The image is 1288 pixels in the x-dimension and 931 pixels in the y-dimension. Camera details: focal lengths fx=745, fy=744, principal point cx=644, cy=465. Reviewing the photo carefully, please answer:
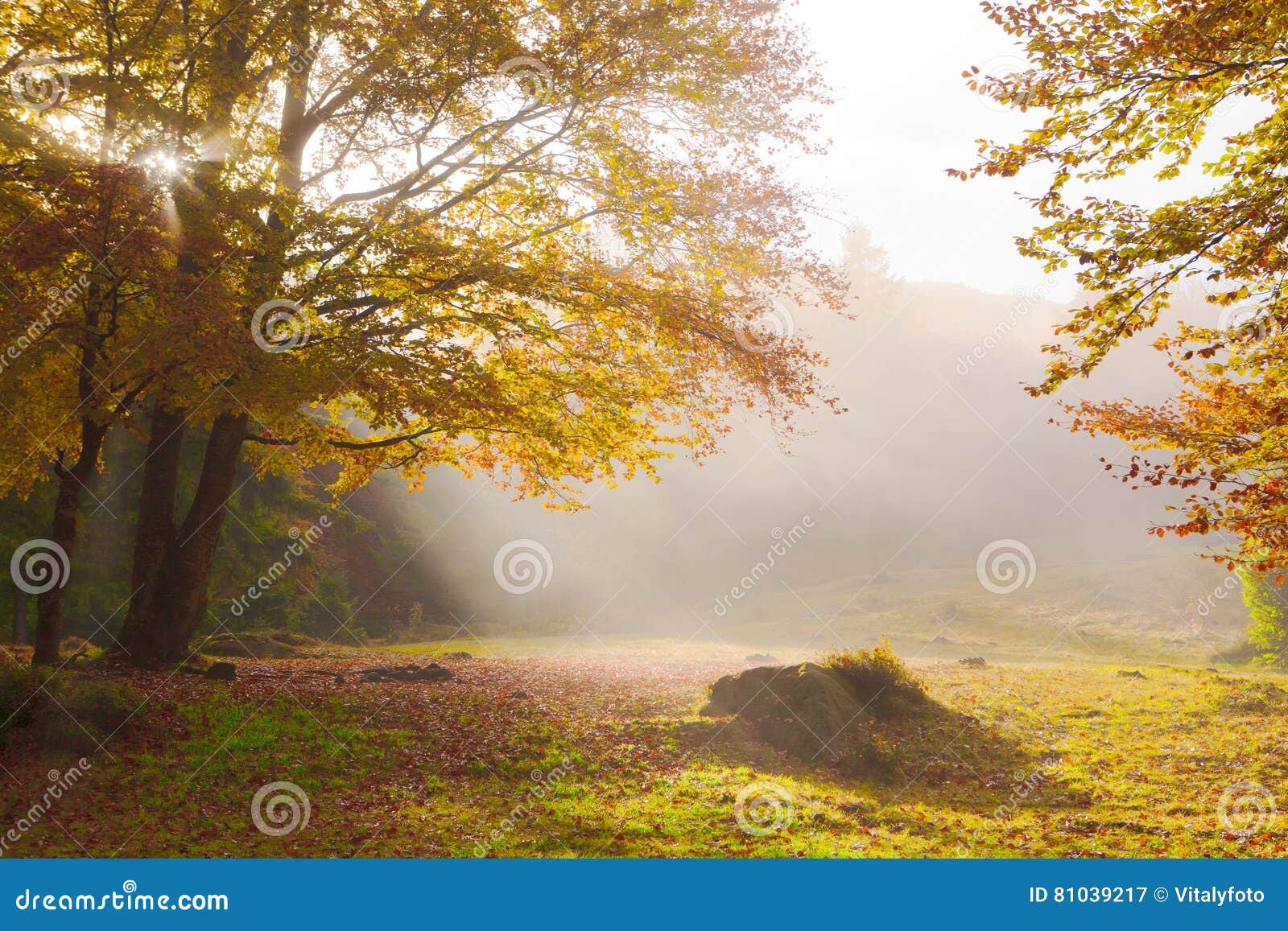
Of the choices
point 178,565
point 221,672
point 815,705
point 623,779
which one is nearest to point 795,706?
point 815,705

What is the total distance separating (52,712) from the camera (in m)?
9.13

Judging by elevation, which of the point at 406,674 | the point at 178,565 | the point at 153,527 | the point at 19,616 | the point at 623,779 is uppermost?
the point at 153,527

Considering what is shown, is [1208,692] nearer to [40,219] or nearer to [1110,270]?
[1110,270]

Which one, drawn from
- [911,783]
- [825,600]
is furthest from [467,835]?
[825,600]

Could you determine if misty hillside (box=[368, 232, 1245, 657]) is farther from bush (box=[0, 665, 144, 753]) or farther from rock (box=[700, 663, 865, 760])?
bush (box=[0, 665, 144, 753])

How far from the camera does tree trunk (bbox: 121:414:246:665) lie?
13000 millimetres

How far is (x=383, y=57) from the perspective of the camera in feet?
38.0

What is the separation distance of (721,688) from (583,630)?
861 inches

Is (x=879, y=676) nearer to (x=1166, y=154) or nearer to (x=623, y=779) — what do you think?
(x=623, y=779)

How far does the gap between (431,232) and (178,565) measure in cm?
737

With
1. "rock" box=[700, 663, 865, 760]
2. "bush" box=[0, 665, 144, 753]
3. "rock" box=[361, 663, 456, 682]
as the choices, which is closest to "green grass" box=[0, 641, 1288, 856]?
"bush" box=[0, 665, 144, 753]

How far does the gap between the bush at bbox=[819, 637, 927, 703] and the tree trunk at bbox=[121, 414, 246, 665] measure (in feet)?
37.1

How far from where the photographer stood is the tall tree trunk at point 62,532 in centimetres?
1030

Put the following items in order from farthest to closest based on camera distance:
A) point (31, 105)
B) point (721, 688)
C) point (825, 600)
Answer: point (825, 600), point (721, 688), point (31, 105)
